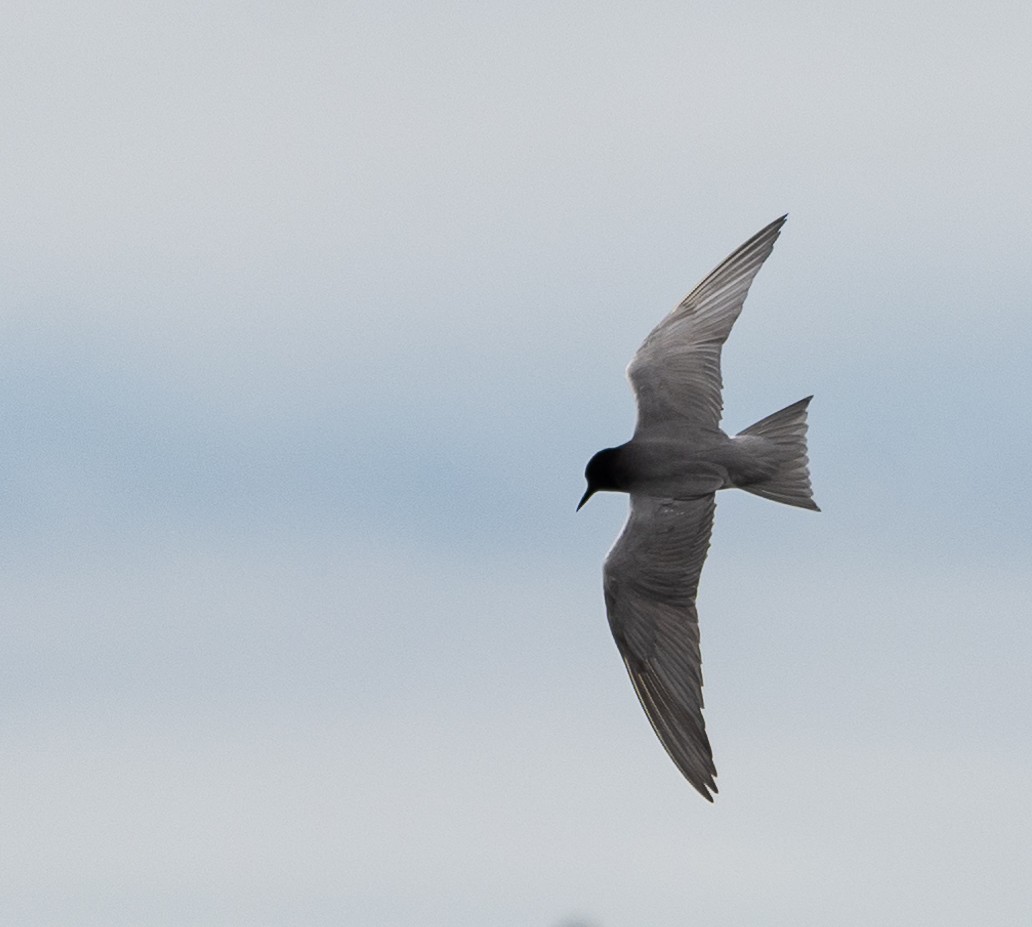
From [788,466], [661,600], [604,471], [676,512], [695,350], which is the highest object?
[695,350]

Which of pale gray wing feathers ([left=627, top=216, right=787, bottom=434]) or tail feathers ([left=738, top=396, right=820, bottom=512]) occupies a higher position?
pale gray wing feathers ([left=627, top=216, right=787, bottom=434])

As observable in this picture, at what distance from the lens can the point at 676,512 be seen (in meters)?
21.2

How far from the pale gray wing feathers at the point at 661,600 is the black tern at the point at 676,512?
1cm

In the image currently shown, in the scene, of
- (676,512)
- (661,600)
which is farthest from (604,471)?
(661,600)

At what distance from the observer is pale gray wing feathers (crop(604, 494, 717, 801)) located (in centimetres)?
2081

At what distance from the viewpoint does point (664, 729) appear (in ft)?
67.3

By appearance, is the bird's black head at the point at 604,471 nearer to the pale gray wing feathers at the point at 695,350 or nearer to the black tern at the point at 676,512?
the black tern at the point at 676,512

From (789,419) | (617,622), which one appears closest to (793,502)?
(789,419)

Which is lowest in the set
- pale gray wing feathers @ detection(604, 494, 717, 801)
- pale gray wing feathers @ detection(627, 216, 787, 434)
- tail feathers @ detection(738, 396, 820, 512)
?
pale gray wing feathers @ detection(604, 494, 717, 801)

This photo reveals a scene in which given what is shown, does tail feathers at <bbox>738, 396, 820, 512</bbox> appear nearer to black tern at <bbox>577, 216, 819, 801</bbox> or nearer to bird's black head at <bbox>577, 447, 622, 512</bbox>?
black tern at <bbox>577, 216, 819, 801</bbox>

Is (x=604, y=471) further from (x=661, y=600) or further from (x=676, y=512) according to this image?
(x=661, y=600)

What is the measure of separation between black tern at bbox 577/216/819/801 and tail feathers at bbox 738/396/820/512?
12mm

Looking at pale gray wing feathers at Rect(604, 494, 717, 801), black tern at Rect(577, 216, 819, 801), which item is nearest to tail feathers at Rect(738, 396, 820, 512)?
black tern at Rect(577, 216, 819, 801)

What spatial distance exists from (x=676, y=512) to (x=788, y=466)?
1.49 meters
